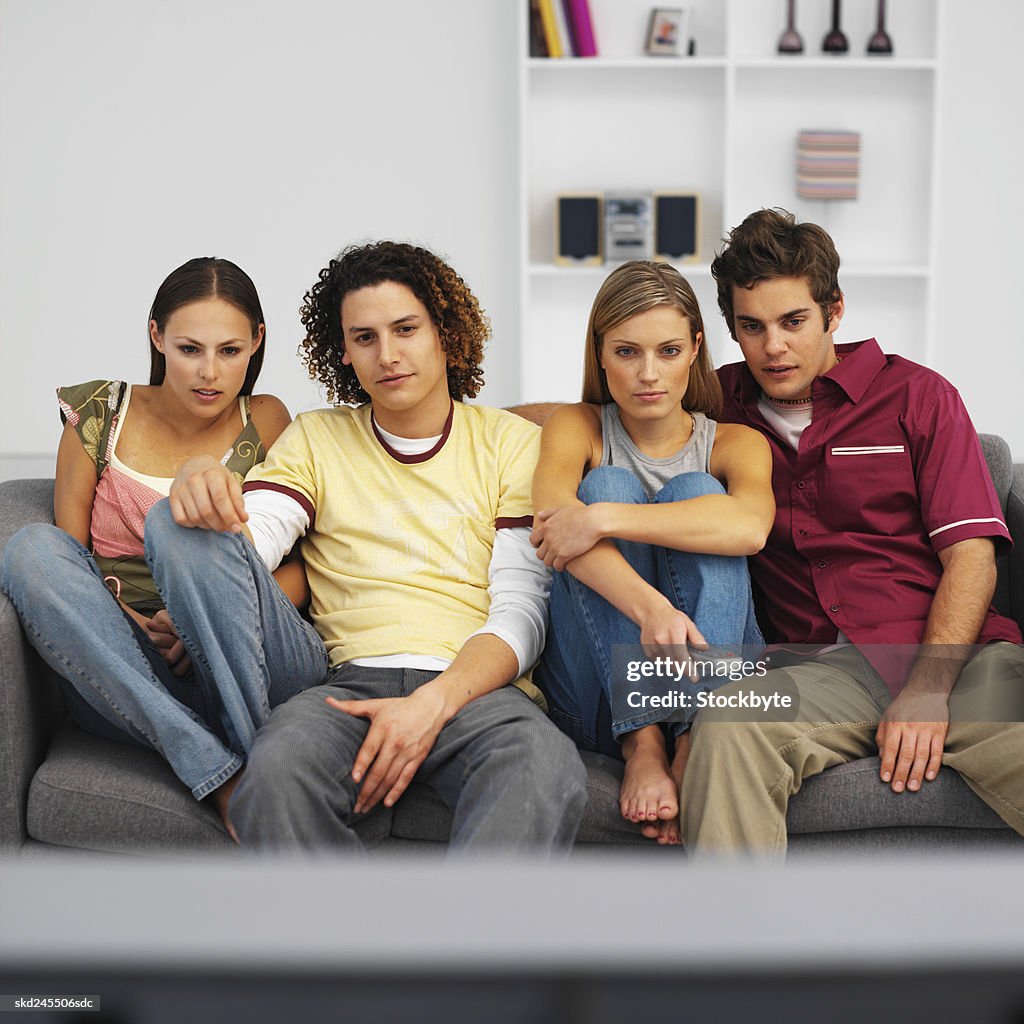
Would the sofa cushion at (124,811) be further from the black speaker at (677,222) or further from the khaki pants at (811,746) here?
the black speaker at (677,222)

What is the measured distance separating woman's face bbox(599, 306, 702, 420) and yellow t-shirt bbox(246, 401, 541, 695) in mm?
193

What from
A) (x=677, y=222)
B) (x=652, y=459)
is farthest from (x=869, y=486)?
(x=677, y=222)

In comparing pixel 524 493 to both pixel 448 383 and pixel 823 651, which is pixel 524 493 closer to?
pixel 448 383

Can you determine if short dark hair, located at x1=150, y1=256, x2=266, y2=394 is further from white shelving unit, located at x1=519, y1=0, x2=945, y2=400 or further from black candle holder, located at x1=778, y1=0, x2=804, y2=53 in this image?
black candle holder, located at x1=778, y1=0, x2=804, y2=53

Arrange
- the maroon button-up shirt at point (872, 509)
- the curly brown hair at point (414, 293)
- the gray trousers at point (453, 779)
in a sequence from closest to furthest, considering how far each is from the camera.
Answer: the gray trousers at point (453, 779), the maroon button-up shirt at point (872, 509), the curly brown hair at point (414, 293)

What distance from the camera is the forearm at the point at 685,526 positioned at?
5.43ft

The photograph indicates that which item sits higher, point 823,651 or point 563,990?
point 563,990

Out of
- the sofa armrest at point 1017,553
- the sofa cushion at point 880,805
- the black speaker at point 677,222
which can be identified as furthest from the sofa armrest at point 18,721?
the black speaker at point 677,222

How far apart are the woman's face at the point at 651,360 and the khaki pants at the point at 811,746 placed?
17.3 inches

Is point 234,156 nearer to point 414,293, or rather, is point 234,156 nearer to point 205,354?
point 205,354

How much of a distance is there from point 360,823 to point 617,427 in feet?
2.38

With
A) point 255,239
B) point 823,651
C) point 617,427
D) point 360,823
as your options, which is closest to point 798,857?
point 823,651

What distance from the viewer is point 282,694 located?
68.6 inches

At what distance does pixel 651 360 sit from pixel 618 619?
0.40 m
